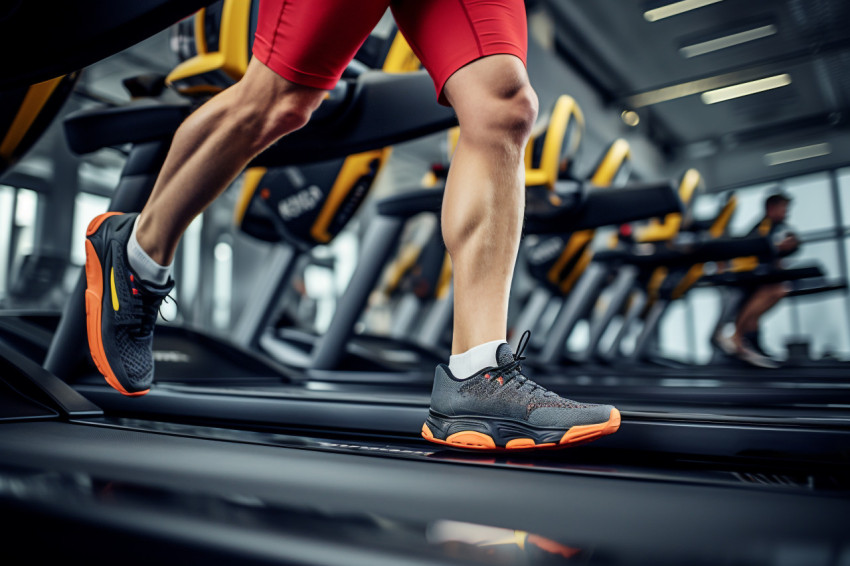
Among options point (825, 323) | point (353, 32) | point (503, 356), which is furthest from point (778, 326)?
point (353, 32)

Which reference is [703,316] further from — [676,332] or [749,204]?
[749,204]

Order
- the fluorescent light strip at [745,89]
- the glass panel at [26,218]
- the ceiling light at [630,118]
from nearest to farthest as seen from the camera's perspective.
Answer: the glass panel at [26,218] → the fluorescent light strip at [745,89] → the ceiling light at [630,118]

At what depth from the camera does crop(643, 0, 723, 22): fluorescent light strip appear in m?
6.75

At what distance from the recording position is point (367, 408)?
126 cm

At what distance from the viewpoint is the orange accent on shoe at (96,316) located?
1168 mm

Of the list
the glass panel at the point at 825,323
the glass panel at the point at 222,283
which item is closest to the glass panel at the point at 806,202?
the glass panel at the point at 825,323

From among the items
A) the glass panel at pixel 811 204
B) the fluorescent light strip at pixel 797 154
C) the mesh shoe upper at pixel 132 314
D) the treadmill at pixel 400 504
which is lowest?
the treadmill at pixel 400 504

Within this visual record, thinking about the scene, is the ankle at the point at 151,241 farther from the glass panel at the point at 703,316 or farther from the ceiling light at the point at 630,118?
the glass panel at the point at 703,316

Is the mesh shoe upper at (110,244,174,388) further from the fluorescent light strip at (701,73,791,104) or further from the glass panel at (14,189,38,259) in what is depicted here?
the fluorescent light strip at (701,73,791,104)

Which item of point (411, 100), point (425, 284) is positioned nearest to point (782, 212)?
point (425, 284)

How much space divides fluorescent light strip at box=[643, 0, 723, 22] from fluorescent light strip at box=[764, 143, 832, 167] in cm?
454

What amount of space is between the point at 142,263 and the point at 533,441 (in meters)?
0.76

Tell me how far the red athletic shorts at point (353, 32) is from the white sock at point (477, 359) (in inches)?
17.3

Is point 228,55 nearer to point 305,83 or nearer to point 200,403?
point 305,83
